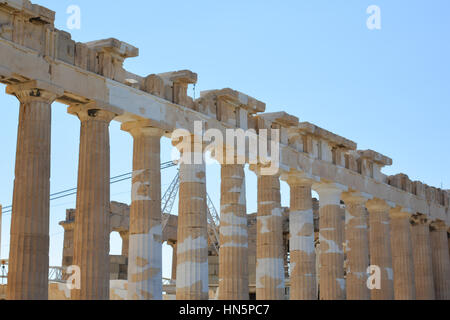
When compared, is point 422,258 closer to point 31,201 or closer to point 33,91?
point 31,201

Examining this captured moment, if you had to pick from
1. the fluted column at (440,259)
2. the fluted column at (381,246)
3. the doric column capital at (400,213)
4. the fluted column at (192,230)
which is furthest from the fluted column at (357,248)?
the fluted column at (192,230)

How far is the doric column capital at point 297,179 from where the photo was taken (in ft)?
146

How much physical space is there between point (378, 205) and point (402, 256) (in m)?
4.04

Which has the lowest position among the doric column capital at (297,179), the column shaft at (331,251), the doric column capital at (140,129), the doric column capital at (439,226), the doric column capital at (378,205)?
the column shaft at (331,251)

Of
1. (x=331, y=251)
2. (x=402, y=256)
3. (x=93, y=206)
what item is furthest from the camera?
(x=402, y=256)

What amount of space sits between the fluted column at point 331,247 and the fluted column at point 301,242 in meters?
1.92

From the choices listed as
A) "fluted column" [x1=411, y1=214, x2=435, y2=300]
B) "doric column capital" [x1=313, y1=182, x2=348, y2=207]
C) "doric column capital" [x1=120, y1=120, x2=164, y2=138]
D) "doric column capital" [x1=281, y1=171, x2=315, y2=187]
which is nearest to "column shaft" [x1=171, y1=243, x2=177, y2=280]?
"fluted column" [x1=411, y1=214, x2=435, y2=300]

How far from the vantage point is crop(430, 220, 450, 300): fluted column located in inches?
2242

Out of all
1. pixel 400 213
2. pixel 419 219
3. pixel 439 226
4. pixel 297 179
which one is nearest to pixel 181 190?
pixel 297 179

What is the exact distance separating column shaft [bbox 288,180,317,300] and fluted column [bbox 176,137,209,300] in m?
8.24

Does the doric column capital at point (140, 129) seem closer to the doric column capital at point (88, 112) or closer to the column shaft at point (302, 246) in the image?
the doric column capital at point (88, 112)

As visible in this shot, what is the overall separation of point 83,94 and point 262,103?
12.2 m

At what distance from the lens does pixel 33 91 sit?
30578 millimetres
